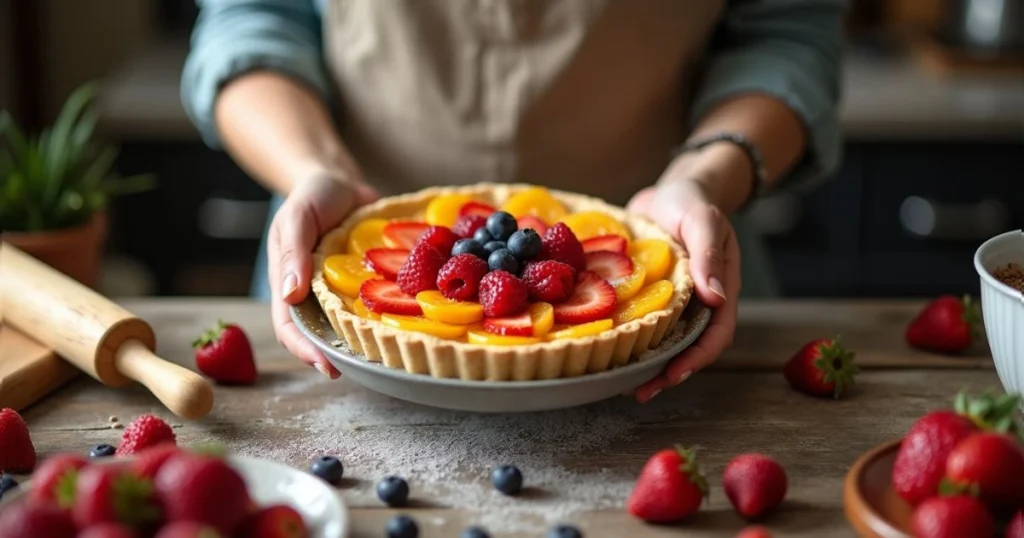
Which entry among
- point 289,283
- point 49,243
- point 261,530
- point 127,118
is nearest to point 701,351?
point 289,283

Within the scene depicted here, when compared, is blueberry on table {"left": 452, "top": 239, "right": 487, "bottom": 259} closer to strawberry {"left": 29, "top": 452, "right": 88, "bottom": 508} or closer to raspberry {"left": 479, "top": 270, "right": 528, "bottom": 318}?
raspberry {"left": 479, "top": 270, "right": 528, "bottom": 318}

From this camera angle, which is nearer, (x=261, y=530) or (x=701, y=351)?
(x=261, y=530)

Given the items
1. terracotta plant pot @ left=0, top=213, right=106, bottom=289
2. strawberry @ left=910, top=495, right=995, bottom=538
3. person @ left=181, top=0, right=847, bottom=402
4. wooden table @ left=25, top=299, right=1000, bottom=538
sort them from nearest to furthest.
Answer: strawberry @ left=910, top=495, right=995, bottom=538
wooden table @ left=25, top=299, right=1000, bottom=538
terracotta plant pot @ left=0, top=213, right=106, bottom=289
person @ left=181, top=0, right=847, bottom=402

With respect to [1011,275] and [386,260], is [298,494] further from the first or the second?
[1011,275]

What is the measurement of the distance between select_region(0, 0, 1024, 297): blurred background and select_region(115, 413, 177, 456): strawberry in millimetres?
2053

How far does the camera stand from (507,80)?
7.09 feet

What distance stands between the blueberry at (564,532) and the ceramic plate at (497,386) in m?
0.21

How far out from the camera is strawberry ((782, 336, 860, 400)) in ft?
5.39

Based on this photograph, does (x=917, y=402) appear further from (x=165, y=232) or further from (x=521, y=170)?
(x=165, y=232)

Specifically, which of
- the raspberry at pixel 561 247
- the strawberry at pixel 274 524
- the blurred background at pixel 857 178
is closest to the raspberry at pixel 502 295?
the raspberry at pixel 561 247

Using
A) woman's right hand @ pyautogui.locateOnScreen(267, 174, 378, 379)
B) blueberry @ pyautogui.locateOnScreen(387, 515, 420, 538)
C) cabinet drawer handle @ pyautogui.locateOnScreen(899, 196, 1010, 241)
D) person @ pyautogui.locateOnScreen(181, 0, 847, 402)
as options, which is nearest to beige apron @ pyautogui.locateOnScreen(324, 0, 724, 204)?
person @ pyautogui.locateOnScreen(181, 0, 847, 402)

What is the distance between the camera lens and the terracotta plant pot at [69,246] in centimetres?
196

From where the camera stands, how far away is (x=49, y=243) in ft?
6.47

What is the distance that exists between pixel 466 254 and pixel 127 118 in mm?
2124
